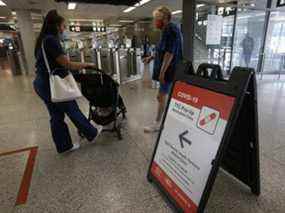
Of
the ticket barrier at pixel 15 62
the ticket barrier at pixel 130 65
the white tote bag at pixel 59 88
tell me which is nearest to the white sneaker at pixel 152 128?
the white tote bag at pixel 59 88

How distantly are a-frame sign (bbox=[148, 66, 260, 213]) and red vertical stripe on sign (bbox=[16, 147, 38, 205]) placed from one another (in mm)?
1101

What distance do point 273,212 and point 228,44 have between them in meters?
6.35

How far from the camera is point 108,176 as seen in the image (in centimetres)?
186

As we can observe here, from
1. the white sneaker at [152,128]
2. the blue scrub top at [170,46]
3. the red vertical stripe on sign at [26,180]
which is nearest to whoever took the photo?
the red vertical stripe on sign at [26,180]

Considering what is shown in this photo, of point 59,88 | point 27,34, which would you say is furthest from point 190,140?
point 27,34

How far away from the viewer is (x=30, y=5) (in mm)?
7543

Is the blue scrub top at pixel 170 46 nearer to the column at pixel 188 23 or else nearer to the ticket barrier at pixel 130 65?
the column at pixel 188 23

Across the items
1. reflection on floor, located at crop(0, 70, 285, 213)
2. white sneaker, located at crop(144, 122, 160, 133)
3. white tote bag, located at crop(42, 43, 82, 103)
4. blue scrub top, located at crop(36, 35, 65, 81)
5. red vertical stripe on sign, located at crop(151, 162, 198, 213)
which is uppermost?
blue scrub top, located at crop(36, 35, 65, 81)

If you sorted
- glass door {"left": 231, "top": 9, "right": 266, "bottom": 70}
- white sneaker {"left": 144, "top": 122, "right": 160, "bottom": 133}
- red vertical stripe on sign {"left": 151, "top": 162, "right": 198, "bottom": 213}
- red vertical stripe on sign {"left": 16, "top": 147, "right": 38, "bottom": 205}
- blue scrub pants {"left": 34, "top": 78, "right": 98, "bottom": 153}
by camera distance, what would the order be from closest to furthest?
red vertical stripe on sign {"left": 151, "top": 162, "right": 198, "bottom": 213} → red vertical stripe on sign {"left": 16, "top": 147, "right": 38, "bottom": 205} → blue scrub pants {"left": 34, "top": 78, "right": 98, "bottom": 153} → white sneaker {"left": 144, "top": 122, "right": 160, "bottom": 133} → glass door {"left": 231, "top": 9, "right": 266, "bottom": 70}

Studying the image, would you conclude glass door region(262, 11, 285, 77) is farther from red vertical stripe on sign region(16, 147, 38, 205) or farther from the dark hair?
red vertical stripe on sign region(16, 147, 38, 205)

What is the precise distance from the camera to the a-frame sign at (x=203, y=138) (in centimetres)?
108

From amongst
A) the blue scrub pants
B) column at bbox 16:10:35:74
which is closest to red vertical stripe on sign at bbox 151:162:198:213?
the blue scrub pants

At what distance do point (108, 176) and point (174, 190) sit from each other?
0.72 meters

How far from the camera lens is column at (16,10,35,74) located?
8.14m
